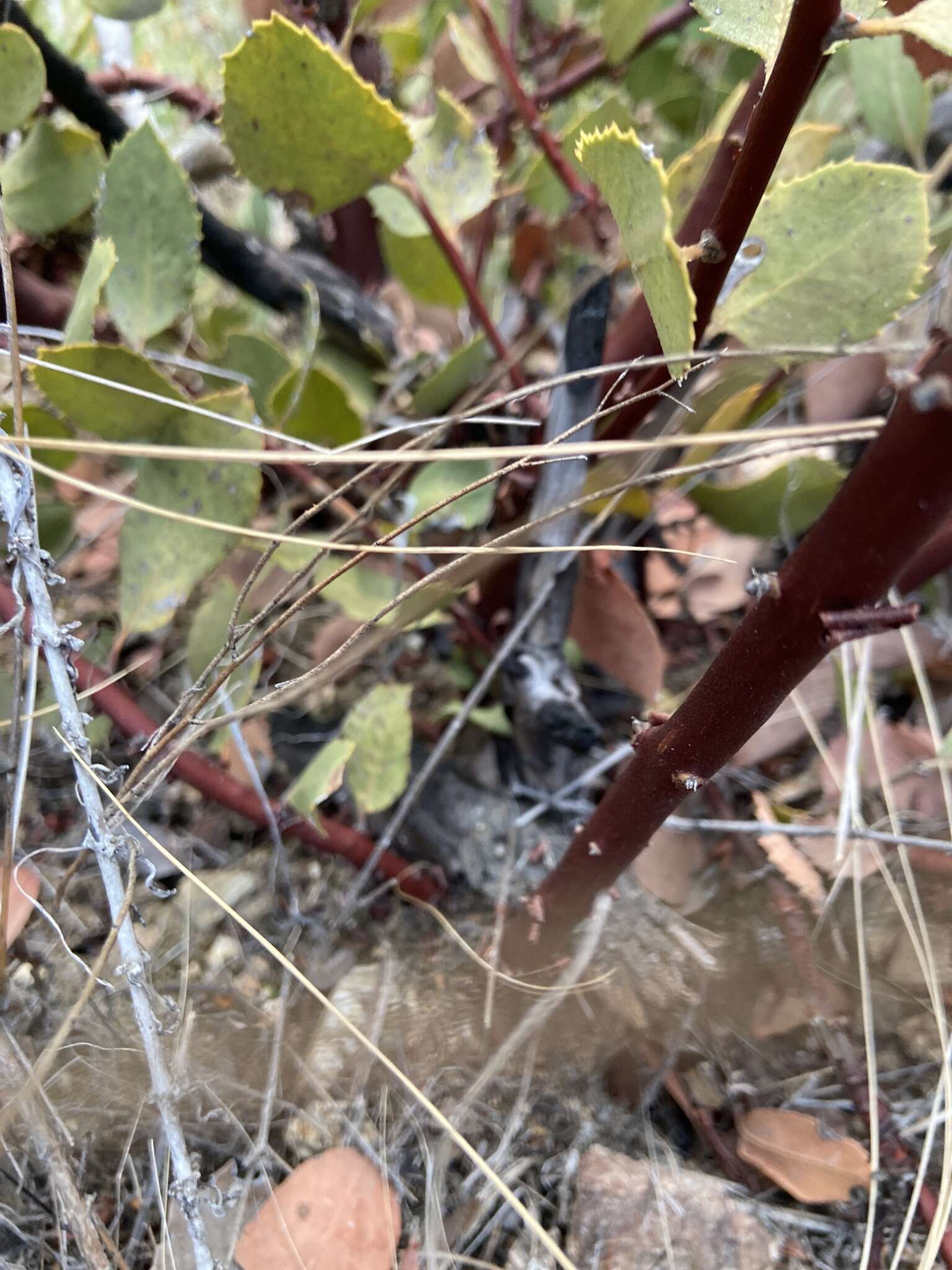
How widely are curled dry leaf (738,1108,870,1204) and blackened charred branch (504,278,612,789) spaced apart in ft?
0.82

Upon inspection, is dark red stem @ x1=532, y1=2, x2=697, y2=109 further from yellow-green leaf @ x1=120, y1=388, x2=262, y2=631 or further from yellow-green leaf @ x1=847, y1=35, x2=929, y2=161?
yellow-green leaf @ x1=120, y1=388, x2=262, y2=631

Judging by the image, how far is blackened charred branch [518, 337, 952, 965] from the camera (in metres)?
0.25

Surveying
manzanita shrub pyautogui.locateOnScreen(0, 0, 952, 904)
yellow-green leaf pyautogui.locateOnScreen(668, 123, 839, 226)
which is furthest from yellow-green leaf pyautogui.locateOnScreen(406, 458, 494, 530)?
yellow-green leaf pyautogui.locateOnScreen(668, 123, 839, 226)

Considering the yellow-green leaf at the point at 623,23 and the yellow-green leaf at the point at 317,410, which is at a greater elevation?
the yellow-green leaf at the point at 623,23

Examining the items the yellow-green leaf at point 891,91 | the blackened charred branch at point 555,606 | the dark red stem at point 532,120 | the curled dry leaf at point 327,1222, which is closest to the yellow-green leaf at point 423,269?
the dark red stem at point 532,120

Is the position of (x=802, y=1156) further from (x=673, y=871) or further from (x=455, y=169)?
(x=455, y=169)

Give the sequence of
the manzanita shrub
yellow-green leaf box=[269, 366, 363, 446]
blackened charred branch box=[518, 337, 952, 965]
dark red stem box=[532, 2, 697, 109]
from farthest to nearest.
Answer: dark red stem box=[532, 2, 697, 109] < yellow-green leaf box=[269, 366, 363, 446] < the manzanita shrub < blackened charred branch box=[518, 337, 952, 965]

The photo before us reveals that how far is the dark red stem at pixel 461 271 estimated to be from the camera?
1.76 ft

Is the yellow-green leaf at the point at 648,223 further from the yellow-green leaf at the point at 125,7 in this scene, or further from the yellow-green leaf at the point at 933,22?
the yellow-green leaf at the point at 125,7

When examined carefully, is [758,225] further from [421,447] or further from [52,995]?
[52,995]

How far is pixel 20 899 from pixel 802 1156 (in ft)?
1.59

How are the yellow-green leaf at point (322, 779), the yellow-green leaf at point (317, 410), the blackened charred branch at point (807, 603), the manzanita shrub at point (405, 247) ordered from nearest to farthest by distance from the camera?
the blackened charred branch at point (807, 603), the manzanita shrub at point (405, 247), the yellow-green leaf at point (322, 779), the yellow-green leaf at point (317, 410)

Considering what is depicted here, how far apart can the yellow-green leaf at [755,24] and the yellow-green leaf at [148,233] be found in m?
0.34

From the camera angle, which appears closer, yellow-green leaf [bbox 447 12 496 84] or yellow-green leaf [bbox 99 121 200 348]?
yellow-green leaf [bbox 99 121 200 348]
